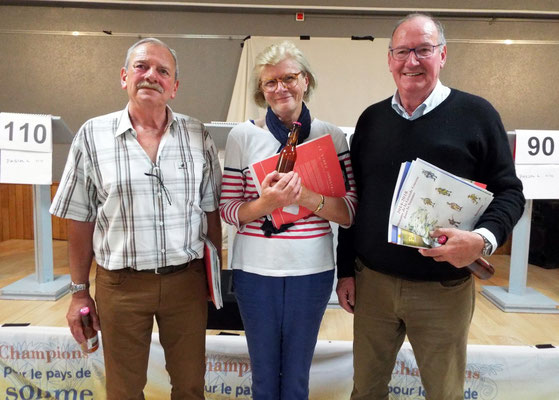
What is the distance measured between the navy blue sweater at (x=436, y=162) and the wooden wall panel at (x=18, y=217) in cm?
463

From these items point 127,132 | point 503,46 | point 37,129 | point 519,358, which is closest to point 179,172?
point 127,132

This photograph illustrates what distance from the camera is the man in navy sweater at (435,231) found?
3.71 ft

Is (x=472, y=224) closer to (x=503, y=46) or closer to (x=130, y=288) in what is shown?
(x=130, y=288)

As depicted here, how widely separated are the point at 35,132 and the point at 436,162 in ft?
8.44

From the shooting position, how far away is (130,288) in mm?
1217

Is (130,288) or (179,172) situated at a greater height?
(179,172)

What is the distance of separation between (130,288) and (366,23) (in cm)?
447

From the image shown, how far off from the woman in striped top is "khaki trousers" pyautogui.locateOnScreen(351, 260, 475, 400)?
156 millimetres

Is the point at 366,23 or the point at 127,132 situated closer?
the point at 127,132

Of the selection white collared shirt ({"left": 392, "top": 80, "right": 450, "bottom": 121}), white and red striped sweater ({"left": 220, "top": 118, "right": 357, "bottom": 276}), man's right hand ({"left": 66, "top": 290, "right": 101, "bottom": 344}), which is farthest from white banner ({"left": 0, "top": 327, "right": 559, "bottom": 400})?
white collared shirt ({"left": 392, "top": 80, "right": 450, "bottom": 121})

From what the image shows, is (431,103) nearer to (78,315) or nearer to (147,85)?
(147,85)

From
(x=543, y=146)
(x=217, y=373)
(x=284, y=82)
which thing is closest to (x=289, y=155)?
(x=284, y=82)

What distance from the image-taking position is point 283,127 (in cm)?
126

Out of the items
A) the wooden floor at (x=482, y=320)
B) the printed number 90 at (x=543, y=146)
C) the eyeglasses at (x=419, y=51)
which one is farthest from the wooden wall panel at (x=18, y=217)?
the printed number 90 at (x=543, y=146)
